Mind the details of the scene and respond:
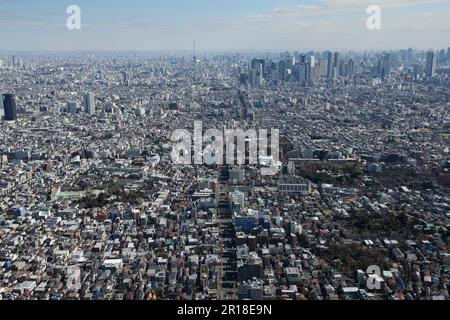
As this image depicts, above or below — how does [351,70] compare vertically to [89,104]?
above

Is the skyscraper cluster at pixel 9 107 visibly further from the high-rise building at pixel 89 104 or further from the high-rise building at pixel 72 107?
the high-rise building at pixel 89 104

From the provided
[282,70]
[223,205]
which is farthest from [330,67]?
[223,205]

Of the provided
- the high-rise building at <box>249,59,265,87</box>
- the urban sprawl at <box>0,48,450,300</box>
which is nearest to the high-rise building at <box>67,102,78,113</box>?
the urban sprawl at <box>0,48,450,300</box>

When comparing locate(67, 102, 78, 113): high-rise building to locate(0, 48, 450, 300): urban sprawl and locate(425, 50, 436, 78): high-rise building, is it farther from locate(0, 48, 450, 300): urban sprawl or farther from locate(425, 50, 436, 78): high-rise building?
locate(425, 50, 436, 78): high-rise building

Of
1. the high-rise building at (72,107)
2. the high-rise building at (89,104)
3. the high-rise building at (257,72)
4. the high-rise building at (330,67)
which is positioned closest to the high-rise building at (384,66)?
the high-rise building at (330,67)

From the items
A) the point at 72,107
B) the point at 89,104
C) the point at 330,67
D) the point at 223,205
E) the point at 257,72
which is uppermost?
the point at 330,67

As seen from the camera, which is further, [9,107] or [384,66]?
[384,66]

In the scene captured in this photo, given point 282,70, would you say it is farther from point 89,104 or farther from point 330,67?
point 89,104
